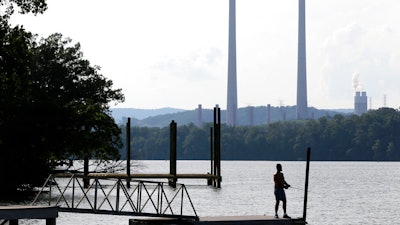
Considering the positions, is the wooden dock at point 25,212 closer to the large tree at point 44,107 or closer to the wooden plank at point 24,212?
the wooden plank at point 24,212

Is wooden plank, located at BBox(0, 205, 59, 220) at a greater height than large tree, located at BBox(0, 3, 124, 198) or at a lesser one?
lesser

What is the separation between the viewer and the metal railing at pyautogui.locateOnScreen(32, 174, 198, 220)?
1720 inches

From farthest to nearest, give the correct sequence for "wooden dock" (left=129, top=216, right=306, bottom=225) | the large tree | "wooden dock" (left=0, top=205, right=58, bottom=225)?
the large tree < "wooden dock" (left=129, top=216, right=306, bottom=225) < "wooden dock" (left=0, top=205, right=58, bottom=225)

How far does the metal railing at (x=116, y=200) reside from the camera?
1720 inches

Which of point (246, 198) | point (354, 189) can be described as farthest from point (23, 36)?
point (354, 189)

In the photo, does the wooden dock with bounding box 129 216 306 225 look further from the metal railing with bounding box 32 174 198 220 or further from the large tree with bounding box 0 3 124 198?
the large tree with bounding box 0 3 124 198

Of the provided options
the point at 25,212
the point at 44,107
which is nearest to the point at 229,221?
the point at 25,212

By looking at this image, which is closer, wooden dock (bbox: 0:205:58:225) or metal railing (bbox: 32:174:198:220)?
wooden dock (bbox: 0:205:58:225)

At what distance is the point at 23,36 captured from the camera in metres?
52.5

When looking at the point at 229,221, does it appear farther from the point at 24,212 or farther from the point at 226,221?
the point at 24,212

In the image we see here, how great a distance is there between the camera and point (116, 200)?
45469 millimetres

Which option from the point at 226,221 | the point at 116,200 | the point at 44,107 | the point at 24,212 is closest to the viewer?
the point at 24,212

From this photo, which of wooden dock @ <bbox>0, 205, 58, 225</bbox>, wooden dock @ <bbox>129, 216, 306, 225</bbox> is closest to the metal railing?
wooden dock @ <bbox>129, 216, 306, 225</bbox>

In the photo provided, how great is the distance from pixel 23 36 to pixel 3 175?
2178 cm
